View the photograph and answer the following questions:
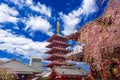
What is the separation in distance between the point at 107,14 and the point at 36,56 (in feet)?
392

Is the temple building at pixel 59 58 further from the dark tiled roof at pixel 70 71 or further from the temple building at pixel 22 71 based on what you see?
the temple building at pixel 22 71

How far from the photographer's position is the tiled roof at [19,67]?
1156 inches

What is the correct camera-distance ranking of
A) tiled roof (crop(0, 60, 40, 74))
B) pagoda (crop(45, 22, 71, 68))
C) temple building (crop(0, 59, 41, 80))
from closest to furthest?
A: 1. temple building (crop(0, 59, 41, 80))
2. tiled roof (crop(0, 60, 40, 74))
3. pagoda (crop(45, 22, 71, 68))

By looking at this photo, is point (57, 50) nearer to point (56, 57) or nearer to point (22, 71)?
point (56, 57)

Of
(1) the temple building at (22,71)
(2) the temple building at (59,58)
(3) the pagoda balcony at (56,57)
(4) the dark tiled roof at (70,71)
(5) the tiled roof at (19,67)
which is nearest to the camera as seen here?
(1) the temple building at (22,71)

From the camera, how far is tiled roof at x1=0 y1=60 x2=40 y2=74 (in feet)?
96.4

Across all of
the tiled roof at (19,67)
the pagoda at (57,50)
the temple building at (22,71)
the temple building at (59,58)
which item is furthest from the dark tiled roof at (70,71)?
the pagoda at (57,50)

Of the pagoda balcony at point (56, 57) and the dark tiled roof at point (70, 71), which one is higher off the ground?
the pagoda balcony at point (56, 57)

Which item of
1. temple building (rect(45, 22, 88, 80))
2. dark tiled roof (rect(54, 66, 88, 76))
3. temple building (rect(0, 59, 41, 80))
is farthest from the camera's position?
temple building (rect(45, 22, 88, 80))

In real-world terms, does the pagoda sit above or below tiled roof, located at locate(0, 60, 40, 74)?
above

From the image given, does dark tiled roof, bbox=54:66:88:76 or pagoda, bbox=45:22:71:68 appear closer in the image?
dark tiled roof, bbox=54:66:88:76

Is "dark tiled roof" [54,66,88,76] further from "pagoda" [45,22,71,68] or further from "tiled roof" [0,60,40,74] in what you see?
"pagoda" [45,22,71,68]

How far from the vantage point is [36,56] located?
125125 millimetres

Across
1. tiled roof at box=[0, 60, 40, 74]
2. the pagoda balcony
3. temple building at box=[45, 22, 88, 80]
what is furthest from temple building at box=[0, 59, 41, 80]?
the pagoda balcony
